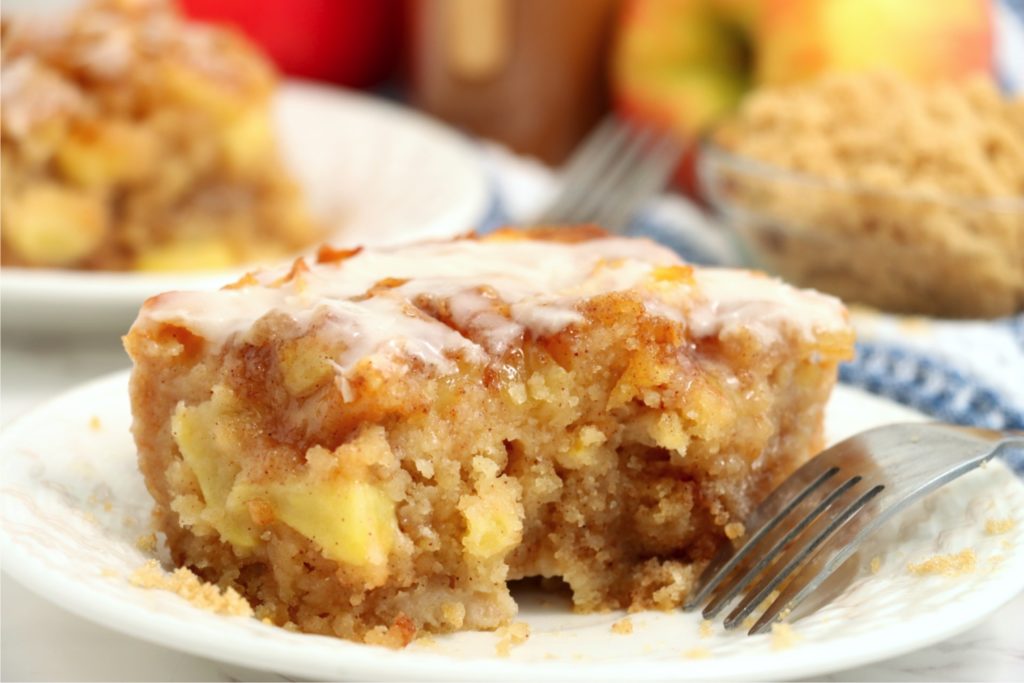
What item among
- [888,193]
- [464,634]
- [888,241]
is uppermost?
[888,193]

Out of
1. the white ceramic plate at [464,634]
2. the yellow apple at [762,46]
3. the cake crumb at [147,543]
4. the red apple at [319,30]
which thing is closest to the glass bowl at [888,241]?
the yellow apple at [762,46]

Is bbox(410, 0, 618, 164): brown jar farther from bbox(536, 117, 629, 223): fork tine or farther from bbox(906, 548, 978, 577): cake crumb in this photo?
bbox(906, 548, 978, 577): cake crumb

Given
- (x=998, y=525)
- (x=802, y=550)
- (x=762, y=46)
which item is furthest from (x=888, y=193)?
(x=802, y=550)

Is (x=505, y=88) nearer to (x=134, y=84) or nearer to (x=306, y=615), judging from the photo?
(x=134, y=84)

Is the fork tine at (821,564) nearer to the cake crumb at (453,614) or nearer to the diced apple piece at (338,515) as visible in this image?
the cake crumb at (453,614)

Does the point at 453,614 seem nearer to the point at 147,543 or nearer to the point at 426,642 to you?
the point at 426,642

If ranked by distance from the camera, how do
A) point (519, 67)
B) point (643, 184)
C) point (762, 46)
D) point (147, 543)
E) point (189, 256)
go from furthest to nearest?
point (519, 67), point (762, 46), point (643, 184), point (189, 256), point (147, 543)
